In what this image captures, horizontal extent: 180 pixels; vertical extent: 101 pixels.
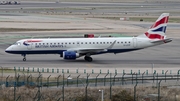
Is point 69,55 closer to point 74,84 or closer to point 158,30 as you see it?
point 158,30

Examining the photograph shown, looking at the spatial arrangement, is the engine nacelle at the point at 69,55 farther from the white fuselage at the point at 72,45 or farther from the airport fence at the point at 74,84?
the airport fence at the point at 74,84

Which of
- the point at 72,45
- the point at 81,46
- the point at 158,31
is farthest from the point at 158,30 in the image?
the point at 72,45

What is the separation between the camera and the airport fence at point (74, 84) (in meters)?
47.2

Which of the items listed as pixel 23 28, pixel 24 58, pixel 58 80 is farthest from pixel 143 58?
pixel 23 28

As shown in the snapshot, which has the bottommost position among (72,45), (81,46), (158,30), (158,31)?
(81,46)

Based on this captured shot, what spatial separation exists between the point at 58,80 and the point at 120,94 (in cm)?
935

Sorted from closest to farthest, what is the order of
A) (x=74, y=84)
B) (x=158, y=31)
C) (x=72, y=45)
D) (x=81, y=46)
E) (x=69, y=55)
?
A: (x=74, y=84)
(x=69, y=55)
(x=72, y=45)
(x=81, y=46)
(x=158, y=31)

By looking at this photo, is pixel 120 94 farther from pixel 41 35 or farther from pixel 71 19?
pixel 71 19

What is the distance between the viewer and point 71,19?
148 m

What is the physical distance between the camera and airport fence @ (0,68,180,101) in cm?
4725

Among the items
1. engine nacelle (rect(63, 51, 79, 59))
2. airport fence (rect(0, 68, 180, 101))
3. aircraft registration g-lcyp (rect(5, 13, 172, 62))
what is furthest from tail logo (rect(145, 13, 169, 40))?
airport fence (rect(0, 68, 180, 101))

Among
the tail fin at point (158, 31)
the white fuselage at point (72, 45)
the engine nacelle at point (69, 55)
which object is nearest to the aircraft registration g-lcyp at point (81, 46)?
the white fuselage at point (72, 45)

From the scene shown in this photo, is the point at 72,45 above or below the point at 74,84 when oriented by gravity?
above

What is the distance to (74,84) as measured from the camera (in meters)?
52.0
